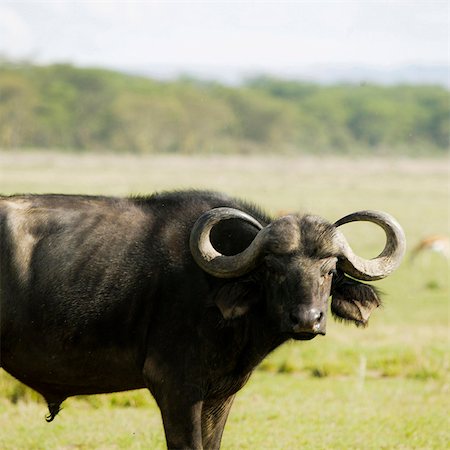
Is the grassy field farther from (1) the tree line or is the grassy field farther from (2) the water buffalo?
(1) the tree line

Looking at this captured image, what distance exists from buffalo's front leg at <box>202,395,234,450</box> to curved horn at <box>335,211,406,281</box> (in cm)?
116

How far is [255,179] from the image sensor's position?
198 ft

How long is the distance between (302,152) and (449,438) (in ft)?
276

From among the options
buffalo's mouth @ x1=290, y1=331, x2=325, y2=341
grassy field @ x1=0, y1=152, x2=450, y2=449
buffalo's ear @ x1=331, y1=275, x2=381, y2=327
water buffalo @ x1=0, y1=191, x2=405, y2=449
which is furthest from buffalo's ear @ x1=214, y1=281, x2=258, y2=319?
grassy field @ x1=0, y1=152, x2=450, y2=449

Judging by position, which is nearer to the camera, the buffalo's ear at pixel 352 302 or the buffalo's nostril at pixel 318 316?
the buffalo's nostril at pixel 318 316

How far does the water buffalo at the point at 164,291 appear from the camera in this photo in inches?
231

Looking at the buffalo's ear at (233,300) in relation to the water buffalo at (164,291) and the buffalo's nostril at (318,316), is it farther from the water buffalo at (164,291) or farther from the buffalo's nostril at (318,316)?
the buffalo's nostril at (318,316)

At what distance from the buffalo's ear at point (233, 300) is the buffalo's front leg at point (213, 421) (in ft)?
2.34

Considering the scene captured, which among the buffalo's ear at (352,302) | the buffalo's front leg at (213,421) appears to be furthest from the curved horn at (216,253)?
the buffalo's front leg at (213,421)

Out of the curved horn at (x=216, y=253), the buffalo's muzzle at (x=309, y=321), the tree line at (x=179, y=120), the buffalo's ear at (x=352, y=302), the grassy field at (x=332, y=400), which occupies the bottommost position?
the grassy field at (x=332, y=400)

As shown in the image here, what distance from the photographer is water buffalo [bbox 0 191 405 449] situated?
588 cm

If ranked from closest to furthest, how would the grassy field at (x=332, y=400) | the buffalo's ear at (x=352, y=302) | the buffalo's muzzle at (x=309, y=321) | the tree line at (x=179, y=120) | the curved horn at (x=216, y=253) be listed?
the buffalo's muzzle at (x=309, y=321) < the curved horn at (x=216, y=253) < the buffalo's ear at (x=352, y=302) < the grassy field at (x=332, y=400) < the tree line at (x=179, y=120)

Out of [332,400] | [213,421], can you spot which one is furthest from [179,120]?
[213,421]

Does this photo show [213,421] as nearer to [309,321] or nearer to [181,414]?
[181,414]
